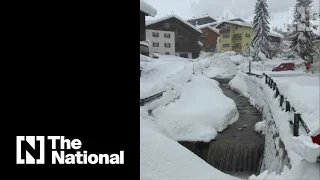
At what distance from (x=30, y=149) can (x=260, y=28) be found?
39216 millimetres

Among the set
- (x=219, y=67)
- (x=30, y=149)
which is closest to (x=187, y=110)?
(x=30, y=149)

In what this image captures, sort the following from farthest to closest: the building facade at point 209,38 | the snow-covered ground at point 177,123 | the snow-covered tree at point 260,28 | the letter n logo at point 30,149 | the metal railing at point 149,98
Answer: the building facade at point 209,38 < the snow-covered tree at point 260,28 < the metal railing at point 149,98 < the snow-covered ground at point 177,123 < the letter n logo at point 30,149

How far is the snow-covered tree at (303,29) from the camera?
2811 centimetres

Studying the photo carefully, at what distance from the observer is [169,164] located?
717cm

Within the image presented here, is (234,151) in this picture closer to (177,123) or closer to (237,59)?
(177,123)

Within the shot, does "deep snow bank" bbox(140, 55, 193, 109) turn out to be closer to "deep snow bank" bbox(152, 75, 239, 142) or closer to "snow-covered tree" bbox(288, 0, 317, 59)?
"deep snow bank" bbox(152, 75, 239, 142)

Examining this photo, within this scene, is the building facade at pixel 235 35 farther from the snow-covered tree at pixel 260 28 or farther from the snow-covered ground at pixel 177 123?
the snow-covered ground at pixel 177 123

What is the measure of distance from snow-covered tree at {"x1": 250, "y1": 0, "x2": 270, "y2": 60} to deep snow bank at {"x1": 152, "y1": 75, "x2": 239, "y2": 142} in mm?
25240

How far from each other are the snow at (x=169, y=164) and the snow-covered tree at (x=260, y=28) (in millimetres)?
33942

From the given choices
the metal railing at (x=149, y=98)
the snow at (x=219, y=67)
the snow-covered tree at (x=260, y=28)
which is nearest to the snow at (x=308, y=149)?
the metal railing at (x=149, y=98)

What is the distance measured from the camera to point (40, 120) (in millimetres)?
3168

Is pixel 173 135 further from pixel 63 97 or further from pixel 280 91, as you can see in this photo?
pixel 63 97

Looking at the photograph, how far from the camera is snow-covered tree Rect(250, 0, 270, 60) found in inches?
1543

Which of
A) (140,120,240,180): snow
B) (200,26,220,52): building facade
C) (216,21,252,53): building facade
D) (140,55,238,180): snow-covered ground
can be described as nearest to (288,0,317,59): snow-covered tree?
(140,55,238,180): snow-covered ground
